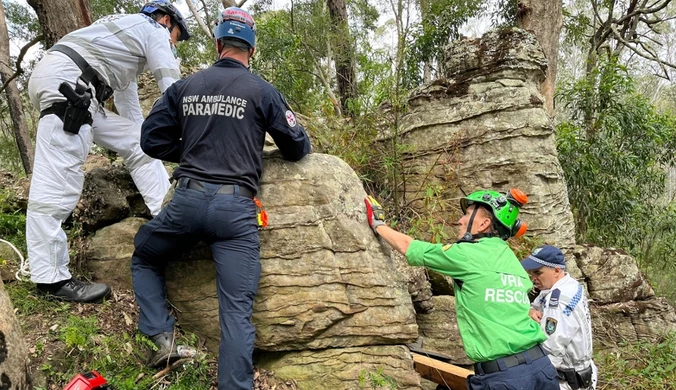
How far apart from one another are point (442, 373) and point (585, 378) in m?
1.26

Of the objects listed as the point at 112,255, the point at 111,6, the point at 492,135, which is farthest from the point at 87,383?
the point at 111,6

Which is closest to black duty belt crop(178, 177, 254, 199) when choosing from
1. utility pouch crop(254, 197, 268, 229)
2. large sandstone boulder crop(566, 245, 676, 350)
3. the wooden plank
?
utility pouch crop(254, 197, 268, 229)

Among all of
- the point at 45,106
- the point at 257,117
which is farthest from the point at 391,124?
the point at 45,106

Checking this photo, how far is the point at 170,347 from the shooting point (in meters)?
3.07

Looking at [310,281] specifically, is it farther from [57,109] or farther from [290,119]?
[57,109]

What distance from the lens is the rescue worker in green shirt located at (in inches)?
114

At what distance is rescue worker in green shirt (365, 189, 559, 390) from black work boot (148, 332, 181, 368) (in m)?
1.85

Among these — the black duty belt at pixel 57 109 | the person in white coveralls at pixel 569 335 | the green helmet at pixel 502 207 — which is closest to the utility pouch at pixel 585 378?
the person in white coveralls at pixel 569 335

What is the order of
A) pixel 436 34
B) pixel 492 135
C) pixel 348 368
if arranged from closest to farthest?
1. pixel 348 368
2. pixel 492 135
3. pixel 436 34

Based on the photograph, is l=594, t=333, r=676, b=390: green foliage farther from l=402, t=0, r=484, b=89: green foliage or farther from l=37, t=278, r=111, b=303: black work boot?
l=402, t=0, r=484, b=89: green foliage

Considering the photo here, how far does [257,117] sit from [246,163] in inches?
13.5

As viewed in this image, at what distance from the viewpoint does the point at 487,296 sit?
118 inches

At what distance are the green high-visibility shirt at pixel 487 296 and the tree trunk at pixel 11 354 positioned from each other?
8.30 feet

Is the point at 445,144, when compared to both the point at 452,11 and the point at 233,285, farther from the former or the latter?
the point at 452,11
